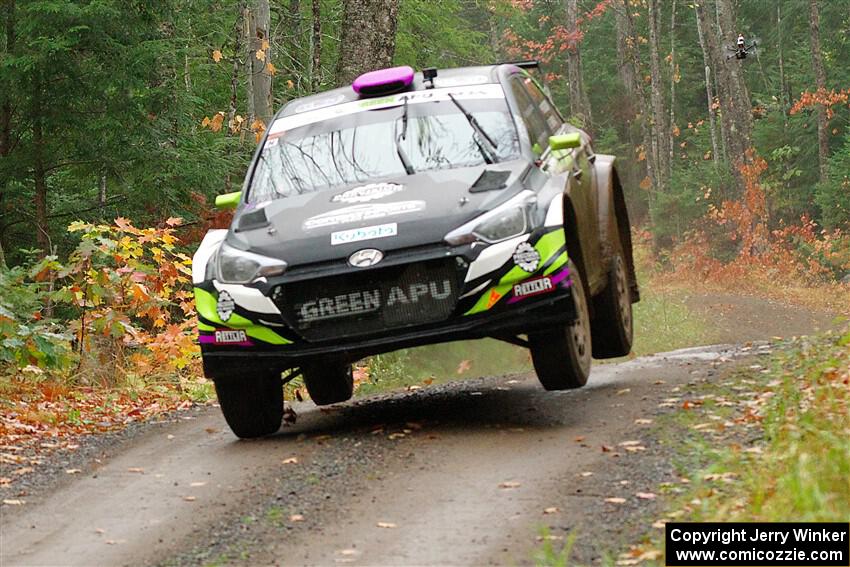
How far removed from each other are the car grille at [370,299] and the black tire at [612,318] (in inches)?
102

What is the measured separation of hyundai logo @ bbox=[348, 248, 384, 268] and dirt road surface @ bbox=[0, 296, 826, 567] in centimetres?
107

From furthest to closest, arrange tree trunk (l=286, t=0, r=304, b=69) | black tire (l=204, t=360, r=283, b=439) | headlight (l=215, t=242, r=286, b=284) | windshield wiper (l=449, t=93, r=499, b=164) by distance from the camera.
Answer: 1. tree trunk (l=286, t=0, r=304, b=69)
2. windshield wiper (l=449, t=93, r=499, b=164)
3. black tire (l=204, t=360, r=283, b=439)
4. headlight (l=215, t=242, r=286, b=284)

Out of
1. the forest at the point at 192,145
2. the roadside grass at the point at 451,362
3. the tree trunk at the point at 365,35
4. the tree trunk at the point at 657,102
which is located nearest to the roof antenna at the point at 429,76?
the roadside grass at the point at 451,362

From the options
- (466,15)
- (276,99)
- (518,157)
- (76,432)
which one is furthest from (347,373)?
(466,15)

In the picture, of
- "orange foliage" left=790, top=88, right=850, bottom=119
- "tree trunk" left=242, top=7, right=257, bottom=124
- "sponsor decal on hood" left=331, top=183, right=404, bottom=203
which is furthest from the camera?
"orange foliage" left=790, top=88, right=850, bottom=119

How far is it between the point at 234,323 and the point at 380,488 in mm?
1754

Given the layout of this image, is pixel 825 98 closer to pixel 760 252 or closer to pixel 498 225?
pixel 760 252

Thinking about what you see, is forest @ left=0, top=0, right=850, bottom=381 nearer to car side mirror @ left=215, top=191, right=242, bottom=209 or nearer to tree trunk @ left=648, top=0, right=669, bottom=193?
tree trunk @ left=648, top=0, right=669, bottom=193

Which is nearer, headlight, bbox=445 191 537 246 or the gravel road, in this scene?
the gravel road

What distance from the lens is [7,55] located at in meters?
14.8

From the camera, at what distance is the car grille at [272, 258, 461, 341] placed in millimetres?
7477

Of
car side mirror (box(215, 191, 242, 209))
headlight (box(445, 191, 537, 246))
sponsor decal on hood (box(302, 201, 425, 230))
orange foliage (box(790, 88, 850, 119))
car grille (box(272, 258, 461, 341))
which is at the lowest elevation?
car grille (box(272, 258, 461, 341))

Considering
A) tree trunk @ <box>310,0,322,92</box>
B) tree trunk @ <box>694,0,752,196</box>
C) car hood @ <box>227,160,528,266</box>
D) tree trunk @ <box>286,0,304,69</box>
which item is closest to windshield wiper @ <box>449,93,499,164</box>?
car hood @ <box>227,160,528,266</box>

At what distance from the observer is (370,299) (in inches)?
298
